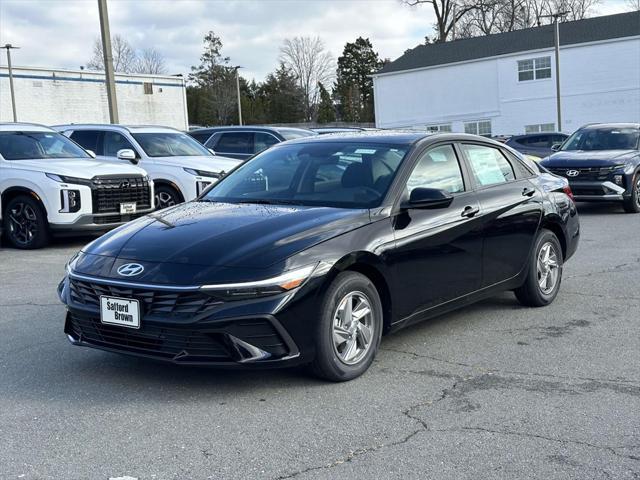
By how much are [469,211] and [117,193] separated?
6.82 metres

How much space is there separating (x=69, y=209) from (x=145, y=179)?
133cm

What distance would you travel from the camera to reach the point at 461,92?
46.3 m

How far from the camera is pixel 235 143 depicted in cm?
1684

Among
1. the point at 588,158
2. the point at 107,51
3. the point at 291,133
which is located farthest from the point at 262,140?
the point at 588,158

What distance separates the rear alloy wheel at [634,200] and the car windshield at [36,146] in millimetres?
9909

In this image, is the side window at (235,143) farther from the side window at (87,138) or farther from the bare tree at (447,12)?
the bare tree at (447,12)

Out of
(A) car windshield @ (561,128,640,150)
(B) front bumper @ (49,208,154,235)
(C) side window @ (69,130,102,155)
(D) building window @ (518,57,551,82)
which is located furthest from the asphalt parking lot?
(D) building window @ (518,57,551,82)

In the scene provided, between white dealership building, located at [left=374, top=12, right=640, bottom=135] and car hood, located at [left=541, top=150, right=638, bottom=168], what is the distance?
27475mm

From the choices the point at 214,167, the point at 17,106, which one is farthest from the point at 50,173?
the point at 17,106

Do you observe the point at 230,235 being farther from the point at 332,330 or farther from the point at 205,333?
the point at 332,330

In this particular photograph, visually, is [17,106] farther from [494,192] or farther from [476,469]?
[476,469]

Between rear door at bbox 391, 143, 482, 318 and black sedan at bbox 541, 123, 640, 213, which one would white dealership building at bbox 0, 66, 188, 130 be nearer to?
black sedan at bbox 541, 123, 640, 213

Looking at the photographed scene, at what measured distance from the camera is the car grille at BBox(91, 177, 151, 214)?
1122 cm

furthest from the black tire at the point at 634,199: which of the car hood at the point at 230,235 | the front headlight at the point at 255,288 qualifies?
the front headlight at the point at 255,288
